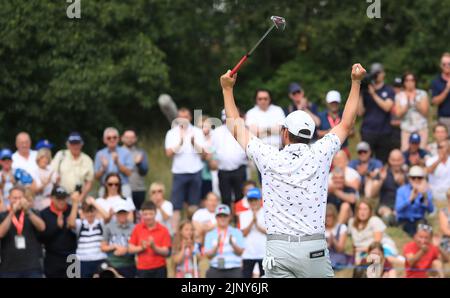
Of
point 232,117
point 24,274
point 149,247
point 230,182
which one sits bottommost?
point 24,274

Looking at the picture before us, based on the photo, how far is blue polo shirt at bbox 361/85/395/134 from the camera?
16.6 meters

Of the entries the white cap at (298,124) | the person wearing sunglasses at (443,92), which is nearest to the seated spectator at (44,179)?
the person wearing sunglasses at (443,92)

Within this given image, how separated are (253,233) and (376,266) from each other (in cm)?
155

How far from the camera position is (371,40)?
77.3ft

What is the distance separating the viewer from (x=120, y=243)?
546 inches

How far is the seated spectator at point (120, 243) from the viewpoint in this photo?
13.8m

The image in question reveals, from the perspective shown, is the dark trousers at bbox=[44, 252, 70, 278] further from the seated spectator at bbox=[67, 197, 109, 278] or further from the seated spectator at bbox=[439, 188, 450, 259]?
the seated spectator at bbox=[439, 188, 450, 259]

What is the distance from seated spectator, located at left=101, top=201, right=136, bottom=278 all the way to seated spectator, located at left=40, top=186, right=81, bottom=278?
41cm

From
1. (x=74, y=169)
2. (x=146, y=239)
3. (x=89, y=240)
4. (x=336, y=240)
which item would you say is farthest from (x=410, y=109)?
(x=89, y=240)

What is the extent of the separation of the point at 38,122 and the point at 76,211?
5.05 metres

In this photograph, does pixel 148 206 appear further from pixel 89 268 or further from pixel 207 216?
pixel 207 216

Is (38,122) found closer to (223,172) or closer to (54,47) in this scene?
(54,47)

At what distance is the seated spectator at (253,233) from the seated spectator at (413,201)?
2.12 metres

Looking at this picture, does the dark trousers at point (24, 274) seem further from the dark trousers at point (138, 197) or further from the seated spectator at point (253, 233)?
the dark trousers at point (138, 197)
